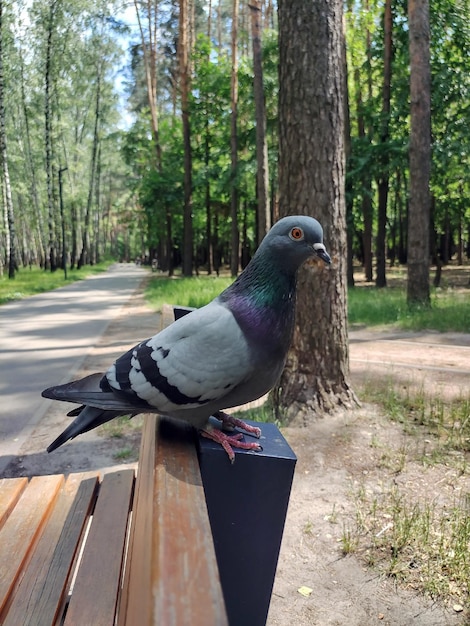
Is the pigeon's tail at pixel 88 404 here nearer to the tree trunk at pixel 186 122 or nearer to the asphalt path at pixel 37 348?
the asphalt path at pixel 37 348

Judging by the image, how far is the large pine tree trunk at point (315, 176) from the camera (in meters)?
4.80

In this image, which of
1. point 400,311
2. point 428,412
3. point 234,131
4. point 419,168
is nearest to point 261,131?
point 419,168

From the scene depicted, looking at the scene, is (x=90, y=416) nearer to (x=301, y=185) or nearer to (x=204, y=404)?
(x=204, y=404)

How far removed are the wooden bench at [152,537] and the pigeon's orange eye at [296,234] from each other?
745 mm

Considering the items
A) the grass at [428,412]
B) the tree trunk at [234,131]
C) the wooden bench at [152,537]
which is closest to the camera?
the wooden bench at [152,537]

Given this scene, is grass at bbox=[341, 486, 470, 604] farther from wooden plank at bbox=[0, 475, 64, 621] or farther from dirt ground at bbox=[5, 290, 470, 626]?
wooden plank at bbox=[0, 475, 64, 621]

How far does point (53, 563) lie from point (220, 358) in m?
1.04

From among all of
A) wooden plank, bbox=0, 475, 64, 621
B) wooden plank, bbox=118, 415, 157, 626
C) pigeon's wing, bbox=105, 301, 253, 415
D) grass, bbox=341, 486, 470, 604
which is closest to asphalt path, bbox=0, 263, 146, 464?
wooden plank, bbox=0, 475, 64, 621

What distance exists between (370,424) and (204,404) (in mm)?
3401

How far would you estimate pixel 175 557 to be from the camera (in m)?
1.00

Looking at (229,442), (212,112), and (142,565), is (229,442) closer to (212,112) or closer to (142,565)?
(142,565)

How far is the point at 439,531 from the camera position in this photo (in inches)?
122

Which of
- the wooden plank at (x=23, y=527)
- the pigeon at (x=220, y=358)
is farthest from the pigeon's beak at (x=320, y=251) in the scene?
the wooden plank at (x=23, y=527)

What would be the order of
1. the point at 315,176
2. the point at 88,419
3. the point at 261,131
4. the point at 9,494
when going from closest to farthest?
the point at 88,419 < the point at 9,494 < the point at 315,176 < the point at 261,131
